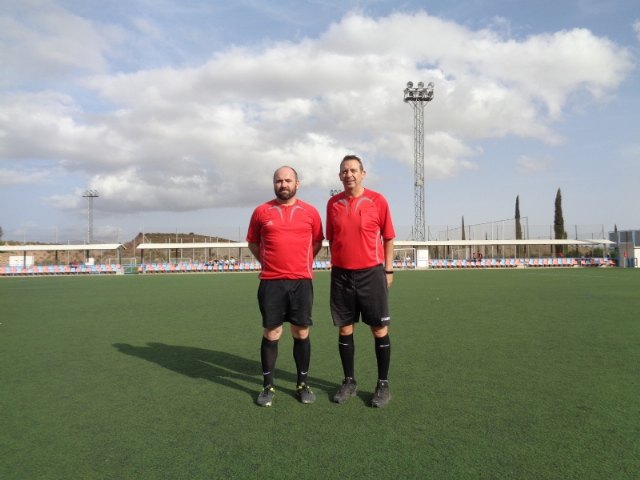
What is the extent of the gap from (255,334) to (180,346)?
3.62 ft

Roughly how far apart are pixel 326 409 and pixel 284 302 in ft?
2.72

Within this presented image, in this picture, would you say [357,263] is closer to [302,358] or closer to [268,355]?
[302,358]

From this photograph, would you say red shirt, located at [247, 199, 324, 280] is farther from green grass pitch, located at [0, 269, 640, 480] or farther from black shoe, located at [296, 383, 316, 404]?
green grass pitch, located at [0, 269, 640, 480]

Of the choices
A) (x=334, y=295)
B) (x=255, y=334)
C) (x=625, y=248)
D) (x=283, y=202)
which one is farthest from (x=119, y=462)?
(x=625, y=248)

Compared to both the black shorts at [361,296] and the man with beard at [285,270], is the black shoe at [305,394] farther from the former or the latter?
the black shorts at [361,296]

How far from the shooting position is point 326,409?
320 cm

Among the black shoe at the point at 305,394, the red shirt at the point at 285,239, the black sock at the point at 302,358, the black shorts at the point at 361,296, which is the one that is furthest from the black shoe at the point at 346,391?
the red shirt at the point at 285,239

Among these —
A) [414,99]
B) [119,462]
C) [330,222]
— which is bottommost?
[119,462]

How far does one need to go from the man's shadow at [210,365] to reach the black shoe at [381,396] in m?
0.49

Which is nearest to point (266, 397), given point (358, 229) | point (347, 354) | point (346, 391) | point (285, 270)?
point (346, 391)

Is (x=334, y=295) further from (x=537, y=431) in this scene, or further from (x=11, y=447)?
(x=11, y=447)

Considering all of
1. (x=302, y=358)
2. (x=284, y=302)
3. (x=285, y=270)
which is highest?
(x=285, y=270)

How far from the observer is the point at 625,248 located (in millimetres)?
35469

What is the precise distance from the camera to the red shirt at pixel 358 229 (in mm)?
3504
